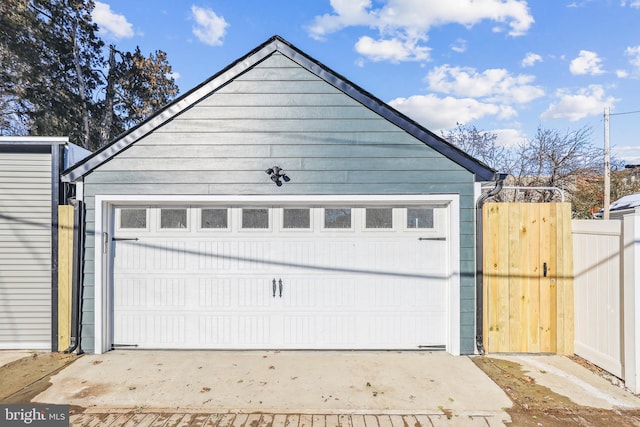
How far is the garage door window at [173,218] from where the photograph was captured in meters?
4.24

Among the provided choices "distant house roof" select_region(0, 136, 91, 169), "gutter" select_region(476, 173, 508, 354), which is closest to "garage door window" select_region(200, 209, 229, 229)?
"distant house roof" select_region(0, 136, 91, 169)

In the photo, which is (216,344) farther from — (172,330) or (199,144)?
(199,144)

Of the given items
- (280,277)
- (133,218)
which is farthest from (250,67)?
(280,277)

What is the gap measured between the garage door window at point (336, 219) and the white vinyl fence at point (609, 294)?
3134 millimetres

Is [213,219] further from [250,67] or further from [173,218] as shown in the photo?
[250,67]

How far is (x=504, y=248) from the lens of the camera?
13.4ft

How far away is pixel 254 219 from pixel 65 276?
277 centimetres

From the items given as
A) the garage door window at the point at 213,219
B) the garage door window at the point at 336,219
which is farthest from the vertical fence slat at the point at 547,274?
the garage door window at the point at 213,219

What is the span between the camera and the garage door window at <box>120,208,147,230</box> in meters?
4.23

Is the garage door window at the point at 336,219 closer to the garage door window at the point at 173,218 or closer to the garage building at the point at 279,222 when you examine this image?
the garage building at the point at 279,222

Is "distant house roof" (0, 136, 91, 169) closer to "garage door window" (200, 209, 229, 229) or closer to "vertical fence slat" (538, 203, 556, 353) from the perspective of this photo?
"garage door window" (200, 209, 229, 229)

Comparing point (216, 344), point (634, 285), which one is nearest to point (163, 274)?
point (216, 344)

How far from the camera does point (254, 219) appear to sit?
13.9 ft

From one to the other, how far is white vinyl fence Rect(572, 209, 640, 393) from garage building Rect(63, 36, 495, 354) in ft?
4.65
